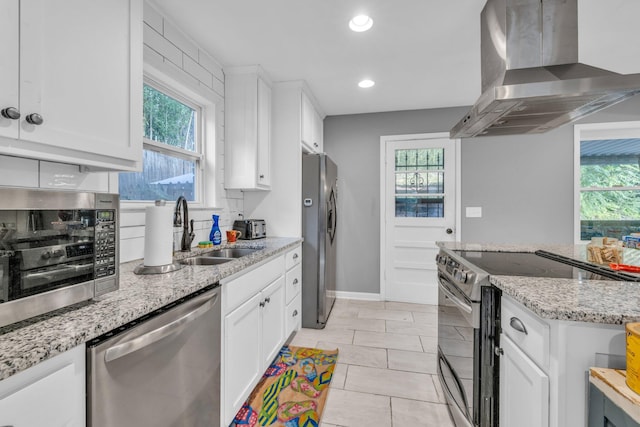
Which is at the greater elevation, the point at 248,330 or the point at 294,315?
the point at 248,330

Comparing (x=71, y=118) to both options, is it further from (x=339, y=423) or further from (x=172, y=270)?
(x=339, y=423)

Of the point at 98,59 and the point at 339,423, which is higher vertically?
the point at 98,59

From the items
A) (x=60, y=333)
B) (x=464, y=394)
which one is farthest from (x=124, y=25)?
(x=464, y=394)

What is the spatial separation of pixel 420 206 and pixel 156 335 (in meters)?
3.33

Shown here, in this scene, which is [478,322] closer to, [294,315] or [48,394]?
[48,394]

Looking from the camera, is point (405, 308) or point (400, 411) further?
point (405, 308)

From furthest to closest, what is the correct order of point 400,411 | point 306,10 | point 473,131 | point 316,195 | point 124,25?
point 316,195, point 473,131, point 306,10, point 400,411, point 124,25

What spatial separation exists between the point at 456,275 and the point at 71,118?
1.75m

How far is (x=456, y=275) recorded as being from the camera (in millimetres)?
1478

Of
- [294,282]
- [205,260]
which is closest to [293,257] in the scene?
[294,282]

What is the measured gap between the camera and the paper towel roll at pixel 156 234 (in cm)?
136

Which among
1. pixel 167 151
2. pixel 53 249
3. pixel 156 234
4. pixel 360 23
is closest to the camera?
pixel 53 249

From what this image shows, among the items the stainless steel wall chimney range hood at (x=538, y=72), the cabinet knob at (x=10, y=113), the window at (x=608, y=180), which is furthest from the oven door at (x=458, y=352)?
the window at (x=608, y=180)

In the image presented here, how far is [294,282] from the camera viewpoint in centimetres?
264
